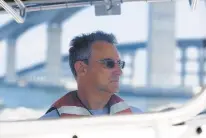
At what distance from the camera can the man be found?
1.72 metres

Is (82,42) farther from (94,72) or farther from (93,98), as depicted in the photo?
(93,98)

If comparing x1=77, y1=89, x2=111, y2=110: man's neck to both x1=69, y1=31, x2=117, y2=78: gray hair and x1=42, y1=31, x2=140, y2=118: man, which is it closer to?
x1=42, y1=31, x2=140, y2=118: man

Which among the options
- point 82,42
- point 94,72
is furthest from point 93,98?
point 82,42

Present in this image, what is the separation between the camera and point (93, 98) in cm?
183

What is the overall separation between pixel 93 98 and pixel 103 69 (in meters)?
0.20

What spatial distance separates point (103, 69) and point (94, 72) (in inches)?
2.6

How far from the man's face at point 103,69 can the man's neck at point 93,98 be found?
0.04 m

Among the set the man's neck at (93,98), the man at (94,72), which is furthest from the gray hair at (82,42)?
the man's neck at (93,98)

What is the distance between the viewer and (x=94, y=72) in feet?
5.97

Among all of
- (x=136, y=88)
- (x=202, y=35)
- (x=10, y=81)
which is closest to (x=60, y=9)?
(x=10, y=81)

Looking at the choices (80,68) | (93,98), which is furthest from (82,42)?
(93,98)

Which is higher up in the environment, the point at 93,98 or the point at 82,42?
the point at 82,42

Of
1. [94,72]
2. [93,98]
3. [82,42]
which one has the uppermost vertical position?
[82,42]

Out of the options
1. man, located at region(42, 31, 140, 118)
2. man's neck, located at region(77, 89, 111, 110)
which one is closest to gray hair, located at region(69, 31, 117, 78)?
man, located at region(42, 31, 140, 118)
